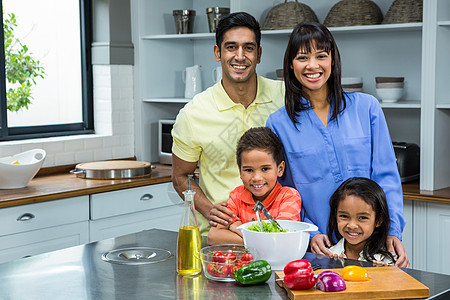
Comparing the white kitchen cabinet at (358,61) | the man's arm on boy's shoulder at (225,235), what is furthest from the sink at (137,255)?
the white kitchen cabinet at (358,61)

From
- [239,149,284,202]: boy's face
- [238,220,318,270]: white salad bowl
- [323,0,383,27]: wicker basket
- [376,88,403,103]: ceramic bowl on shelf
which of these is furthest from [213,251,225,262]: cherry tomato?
[323,0,383,27]: wicker basket

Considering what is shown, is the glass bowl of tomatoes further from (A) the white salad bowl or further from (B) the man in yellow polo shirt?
(B) the man in yellow polo shirt

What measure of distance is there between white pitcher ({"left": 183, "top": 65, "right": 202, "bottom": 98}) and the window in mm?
707

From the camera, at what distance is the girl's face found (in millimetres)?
2207

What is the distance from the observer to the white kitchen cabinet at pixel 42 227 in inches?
131

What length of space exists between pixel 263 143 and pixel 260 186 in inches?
6.0

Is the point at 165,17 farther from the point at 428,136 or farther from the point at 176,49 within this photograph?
the point at 428,136

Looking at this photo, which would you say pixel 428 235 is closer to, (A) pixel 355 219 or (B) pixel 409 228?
(B) pixel 409 228

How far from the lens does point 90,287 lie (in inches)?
69.3

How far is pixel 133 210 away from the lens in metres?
3.97

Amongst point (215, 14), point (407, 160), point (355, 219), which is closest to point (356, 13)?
point (407, 160)

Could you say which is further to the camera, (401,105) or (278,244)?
(401,105)

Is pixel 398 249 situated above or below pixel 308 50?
below

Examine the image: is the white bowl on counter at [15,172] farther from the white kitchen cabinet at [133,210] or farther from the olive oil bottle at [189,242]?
the olive oil bottle at [189,242]
